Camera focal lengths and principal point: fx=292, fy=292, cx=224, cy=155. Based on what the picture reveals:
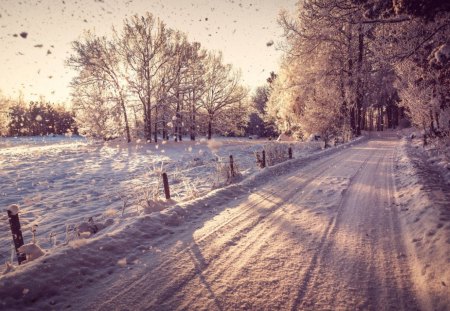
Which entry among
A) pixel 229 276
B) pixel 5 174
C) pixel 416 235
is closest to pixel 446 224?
pixel 416 235

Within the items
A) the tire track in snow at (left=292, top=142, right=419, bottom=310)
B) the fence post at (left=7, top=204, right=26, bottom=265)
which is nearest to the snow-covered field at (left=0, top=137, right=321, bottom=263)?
the fence post at (left=7, top=204, right=26, bottom=265)

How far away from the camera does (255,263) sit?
451cm

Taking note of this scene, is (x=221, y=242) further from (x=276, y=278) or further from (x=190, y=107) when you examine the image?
(x=190, y=107)

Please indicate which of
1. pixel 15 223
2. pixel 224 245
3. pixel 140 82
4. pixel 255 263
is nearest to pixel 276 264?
pixel 255 263

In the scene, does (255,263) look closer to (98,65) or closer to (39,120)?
(98,65)

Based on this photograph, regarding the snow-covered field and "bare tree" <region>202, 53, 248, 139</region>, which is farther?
"bare tree" <region>202, 53, 248, 139</region>

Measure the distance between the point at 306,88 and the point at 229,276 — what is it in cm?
2587

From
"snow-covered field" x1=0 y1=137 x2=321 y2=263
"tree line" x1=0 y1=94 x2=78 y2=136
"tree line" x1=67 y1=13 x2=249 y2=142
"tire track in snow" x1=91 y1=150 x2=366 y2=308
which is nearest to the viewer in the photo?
"tire track in snow" x1=91 y1=150 x2=366 y2=308

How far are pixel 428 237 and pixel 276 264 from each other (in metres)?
2.71

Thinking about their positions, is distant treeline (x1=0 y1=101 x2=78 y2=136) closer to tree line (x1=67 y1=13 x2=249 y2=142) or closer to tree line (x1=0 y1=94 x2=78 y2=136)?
tree line (x1=0 y1=94 x2=78 y2=136)

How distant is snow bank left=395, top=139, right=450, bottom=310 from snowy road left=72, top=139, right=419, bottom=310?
176 mm

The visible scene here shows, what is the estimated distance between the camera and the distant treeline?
8238 cm

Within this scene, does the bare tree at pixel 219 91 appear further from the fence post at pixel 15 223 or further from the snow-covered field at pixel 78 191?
the fence post at pixel 15 223

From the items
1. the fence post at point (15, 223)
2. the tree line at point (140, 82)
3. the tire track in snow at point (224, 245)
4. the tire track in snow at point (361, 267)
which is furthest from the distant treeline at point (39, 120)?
the tire track in snow at point (361, 267)
